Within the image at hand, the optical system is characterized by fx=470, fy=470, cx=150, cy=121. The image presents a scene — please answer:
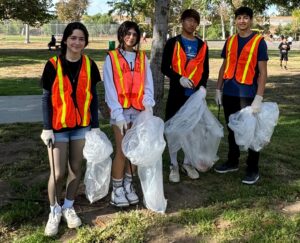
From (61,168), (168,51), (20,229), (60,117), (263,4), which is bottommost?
(20,229)

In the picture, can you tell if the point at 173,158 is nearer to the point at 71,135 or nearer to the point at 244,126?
the point at 244,126

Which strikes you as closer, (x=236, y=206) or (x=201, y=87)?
(x=236, y=206)

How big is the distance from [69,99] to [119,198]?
1.11 metres

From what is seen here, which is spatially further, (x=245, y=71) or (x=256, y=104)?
(x=245, y=71)

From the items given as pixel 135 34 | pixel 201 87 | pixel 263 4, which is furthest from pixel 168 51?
pixel 263 4

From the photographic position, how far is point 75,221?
3889 millimetres

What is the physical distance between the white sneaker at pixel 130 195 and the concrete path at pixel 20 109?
4.35 m

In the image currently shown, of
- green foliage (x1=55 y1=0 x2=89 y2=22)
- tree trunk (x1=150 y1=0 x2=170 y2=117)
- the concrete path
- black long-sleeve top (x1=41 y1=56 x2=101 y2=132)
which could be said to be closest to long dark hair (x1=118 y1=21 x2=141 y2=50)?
black long-sleeve top (x1=41 y1=56 x2=101 y2=132)

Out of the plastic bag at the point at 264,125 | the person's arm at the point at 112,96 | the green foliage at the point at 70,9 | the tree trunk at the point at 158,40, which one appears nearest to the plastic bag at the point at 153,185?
the person's arm at the point at 112,96

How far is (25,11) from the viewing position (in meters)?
30.5

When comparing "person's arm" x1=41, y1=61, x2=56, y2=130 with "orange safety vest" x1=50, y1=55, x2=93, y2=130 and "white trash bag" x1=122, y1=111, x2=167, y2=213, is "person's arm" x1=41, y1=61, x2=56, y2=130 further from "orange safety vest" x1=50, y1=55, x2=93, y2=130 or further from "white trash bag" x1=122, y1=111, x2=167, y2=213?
"white trash bag" x1=122, y1=111, x2=167, y2=213

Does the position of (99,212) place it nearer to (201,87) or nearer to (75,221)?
(75,221)

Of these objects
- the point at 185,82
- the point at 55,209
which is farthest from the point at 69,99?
the point at 185,82

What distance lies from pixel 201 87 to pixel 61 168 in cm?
179
